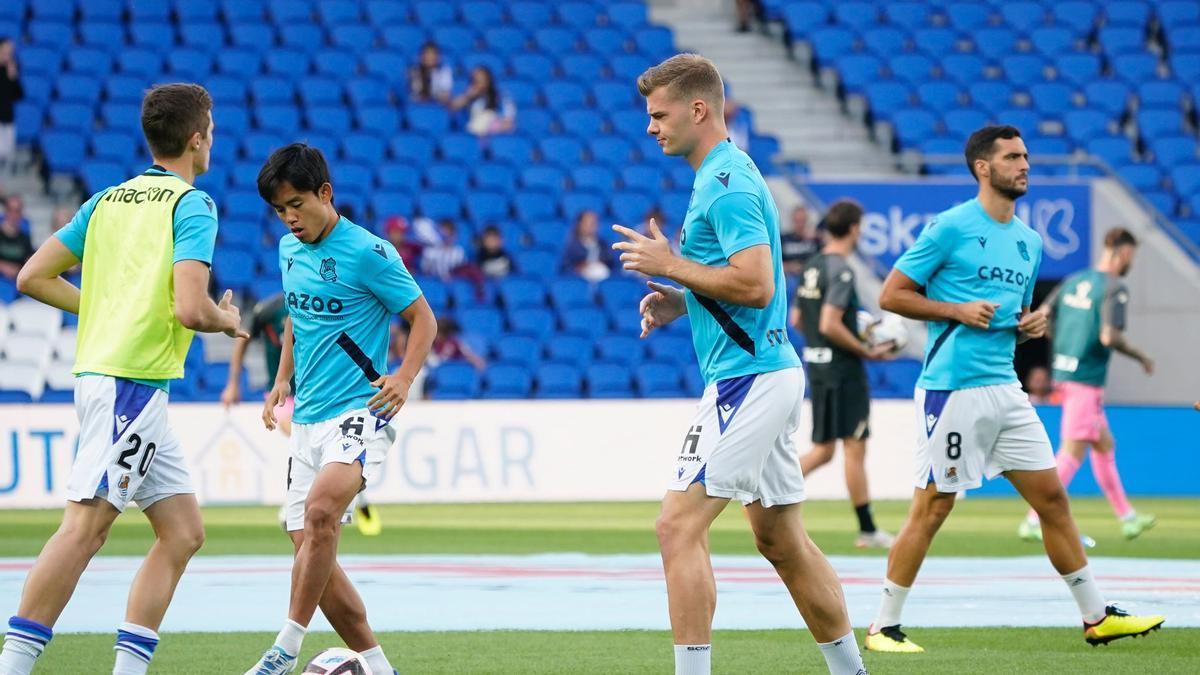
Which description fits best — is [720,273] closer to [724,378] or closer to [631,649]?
[724,378]

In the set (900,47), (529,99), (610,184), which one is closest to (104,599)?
(610,184)

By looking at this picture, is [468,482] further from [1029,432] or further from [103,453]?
[103,453]

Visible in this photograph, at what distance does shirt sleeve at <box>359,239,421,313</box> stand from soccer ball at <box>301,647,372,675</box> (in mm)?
1498

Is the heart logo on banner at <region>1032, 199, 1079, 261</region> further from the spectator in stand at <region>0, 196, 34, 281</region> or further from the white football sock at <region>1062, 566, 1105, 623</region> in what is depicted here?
the white football sock at <region>1062, 566, 1105, 623</region>

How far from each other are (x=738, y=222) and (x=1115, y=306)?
943 centimetres

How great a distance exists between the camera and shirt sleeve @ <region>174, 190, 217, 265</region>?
6570 millimetres

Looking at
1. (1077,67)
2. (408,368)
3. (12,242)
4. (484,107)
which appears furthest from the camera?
(1077,67)

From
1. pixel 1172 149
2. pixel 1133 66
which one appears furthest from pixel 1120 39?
pixel 1172 149

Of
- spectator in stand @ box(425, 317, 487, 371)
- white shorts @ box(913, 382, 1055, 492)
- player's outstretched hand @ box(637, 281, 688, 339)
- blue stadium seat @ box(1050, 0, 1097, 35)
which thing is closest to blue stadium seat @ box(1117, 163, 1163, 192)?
blue stadium seat @ box(1050, 0, 1097, 35)

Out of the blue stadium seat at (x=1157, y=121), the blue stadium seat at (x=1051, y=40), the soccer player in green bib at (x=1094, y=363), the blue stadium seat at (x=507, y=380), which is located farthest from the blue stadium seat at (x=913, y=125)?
the soccer player in green bib at (x=1094, y=363)

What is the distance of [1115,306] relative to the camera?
14.8m

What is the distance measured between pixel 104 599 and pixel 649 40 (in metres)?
18.5

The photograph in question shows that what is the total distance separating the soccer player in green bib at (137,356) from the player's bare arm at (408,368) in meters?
0.71

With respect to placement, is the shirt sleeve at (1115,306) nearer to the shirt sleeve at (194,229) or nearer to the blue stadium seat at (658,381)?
the blue stadium seat at (658,381)
